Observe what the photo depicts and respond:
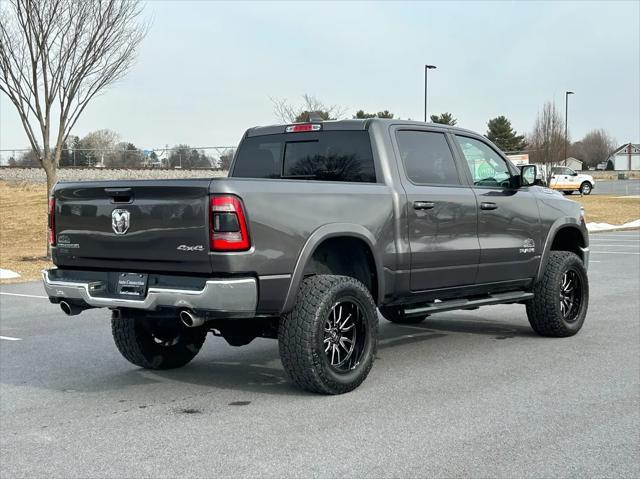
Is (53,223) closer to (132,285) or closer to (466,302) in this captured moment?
(132,285)

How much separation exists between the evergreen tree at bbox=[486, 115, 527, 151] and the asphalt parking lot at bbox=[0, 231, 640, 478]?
77274 mm

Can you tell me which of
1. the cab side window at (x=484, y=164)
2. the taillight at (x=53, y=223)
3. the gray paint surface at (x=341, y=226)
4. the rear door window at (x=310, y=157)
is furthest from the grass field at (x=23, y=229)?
the cab side window at (x=484, y=164)

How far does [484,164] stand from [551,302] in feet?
4.92

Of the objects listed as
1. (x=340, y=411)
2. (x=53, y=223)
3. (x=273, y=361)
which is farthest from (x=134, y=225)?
(x=273, y=361)

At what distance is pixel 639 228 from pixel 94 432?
26165mm

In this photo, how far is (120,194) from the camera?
5.50m

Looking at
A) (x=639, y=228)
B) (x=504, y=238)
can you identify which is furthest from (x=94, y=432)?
(x=639, y=228)

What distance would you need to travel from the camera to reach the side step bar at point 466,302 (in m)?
6.50

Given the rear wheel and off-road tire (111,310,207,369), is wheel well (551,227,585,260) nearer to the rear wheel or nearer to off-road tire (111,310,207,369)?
off-road tire (111,310,207,369)

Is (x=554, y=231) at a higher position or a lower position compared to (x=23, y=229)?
higher

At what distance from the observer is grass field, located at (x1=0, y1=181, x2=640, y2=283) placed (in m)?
16.1

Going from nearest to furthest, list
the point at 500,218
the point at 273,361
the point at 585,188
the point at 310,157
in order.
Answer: the point at 310,157 < the point at 273,361 < the point at 500,218 < the point at 585,188

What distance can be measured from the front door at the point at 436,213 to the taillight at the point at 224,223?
174cm

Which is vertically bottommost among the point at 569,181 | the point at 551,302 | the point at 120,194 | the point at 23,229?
the point at 23,229
